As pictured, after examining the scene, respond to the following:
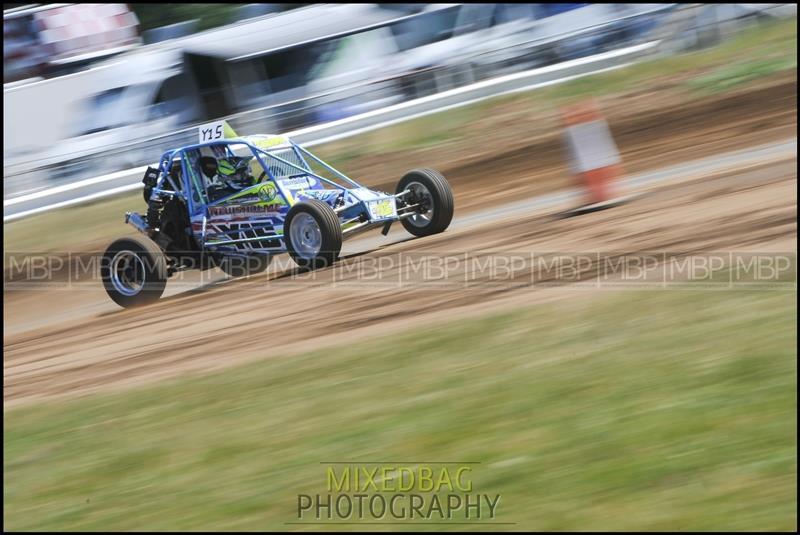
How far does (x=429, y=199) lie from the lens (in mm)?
10375

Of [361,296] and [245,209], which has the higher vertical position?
[245,209]

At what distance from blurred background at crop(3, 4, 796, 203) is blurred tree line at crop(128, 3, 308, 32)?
3.02 metres

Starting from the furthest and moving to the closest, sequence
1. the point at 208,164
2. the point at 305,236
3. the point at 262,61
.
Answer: the point at 262,61, the point at 208,164, the point at 305,236

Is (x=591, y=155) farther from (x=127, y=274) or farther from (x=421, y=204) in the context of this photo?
(x=127, y=274)

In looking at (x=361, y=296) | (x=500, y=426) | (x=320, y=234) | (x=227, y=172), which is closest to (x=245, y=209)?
(x=227, y=172)

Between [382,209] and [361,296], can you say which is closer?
[361,296]

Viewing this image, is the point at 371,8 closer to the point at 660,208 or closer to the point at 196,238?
the point at 196,238

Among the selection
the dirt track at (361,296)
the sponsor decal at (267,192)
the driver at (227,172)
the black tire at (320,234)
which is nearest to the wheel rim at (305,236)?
the black tire at (320,234)

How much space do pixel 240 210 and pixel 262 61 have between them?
9497mm

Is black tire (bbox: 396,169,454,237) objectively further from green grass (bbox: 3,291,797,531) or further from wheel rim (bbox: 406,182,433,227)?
green grass (bbox: 3,291,797,531)

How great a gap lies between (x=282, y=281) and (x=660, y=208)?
351 centimetres

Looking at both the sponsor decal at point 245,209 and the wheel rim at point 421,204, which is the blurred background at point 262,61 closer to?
the wheel rim at point 421,204

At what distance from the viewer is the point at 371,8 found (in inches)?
771

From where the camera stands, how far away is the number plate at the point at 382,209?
9766 millimetres
